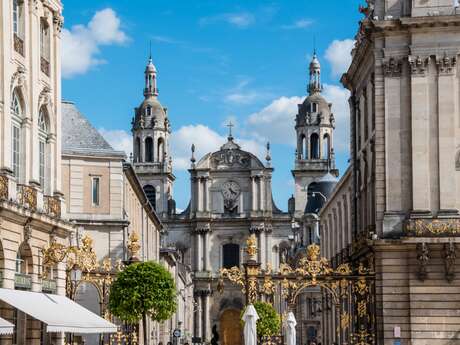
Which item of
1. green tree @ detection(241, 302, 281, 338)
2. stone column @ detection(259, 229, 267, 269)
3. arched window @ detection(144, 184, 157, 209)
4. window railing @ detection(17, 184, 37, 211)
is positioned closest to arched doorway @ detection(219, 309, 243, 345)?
stone column @ detection(259, 229, 267, 269)

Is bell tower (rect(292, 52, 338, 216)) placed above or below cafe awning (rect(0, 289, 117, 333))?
above

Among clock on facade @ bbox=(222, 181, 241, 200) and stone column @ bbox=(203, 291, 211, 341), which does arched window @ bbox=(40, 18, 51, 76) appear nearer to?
stone column @ bbox=(203, 291, 211, 341)

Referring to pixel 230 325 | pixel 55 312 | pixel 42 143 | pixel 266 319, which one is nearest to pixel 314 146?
pixel 230 325

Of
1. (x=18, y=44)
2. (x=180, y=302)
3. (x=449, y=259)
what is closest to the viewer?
(x=18, y=44)

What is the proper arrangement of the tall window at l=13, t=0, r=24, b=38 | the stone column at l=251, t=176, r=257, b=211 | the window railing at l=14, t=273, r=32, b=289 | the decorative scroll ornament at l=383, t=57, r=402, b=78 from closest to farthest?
the window railing at l=14, t=273, r=32, b=289 → the tall window at l=13, t=0, r=24, b=38 → the decorative scroll ornament at l=383, t=57, r=402, b=78 → the stone column at l=251, t=176, r=257, b=211

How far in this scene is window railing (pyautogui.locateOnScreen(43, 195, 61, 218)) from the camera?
37.3 m

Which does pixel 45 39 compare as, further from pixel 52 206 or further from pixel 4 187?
pixel 4 187

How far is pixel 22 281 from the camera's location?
34562mm

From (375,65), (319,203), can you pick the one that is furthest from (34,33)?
(319,203)

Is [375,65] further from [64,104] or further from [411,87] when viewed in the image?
[64,104]

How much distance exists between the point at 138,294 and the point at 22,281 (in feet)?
28.1

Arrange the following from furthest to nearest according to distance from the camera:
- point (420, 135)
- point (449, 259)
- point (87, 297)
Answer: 1. point (87, 297)
2. point (420, 135)
3. point (449, 259)

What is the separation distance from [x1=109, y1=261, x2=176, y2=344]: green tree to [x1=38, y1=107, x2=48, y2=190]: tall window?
5863 millimetres

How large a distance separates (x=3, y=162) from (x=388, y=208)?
15.7m
